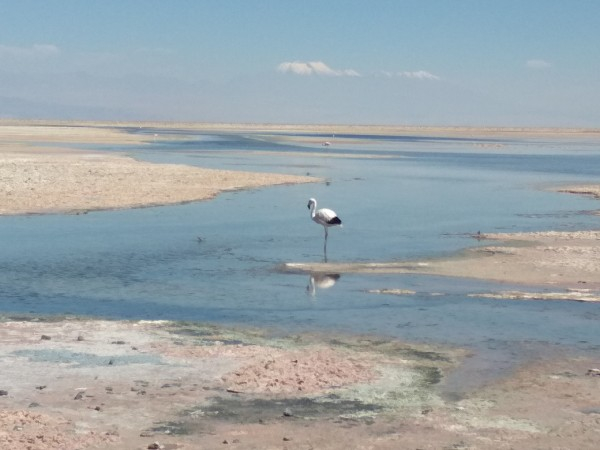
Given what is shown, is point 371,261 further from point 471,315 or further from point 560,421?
point 560,421

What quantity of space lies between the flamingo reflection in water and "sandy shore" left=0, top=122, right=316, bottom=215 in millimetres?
14569

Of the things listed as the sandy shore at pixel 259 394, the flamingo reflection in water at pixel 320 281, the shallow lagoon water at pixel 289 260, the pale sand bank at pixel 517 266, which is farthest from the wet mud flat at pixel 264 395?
the pale sand bank at pixel 517 266

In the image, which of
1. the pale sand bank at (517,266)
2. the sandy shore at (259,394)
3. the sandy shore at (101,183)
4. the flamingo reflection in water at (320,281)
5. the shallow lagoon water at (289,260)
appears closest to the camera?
the sandy shore at (259,394)

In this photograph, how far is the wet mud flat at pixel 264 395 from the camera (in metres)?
10.8

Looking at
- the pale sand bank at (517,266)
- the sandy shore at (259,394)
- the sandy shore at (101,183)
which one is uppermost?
the sandy shore at (101,183)

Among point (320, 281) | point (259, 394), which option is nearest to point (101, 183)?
point (320, 281)

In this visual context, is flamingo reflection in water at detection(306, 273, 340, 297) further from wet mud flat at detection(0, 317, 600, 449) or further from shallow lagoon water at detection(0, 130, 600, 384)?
wet mud flat at detection(0, 317, 600, 449)

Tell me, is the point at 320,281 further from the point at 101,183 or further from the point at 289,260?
the point at 101,183

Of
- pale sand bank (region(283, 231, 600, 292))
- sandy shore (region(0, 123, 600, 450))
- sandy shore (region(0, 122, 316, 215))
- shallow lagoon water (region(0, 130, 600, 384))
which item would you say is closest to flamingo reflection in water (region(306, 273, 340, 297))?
shallow lagoon water (region(0, 130, 600, 384))

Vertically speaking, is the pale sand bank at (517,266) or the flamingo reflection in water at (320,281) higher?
the pale sand bank at (517,266)

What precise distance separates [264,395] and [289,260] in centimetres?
1182

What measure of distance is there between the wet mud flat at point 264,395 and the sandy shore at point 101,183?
19527 millimetres

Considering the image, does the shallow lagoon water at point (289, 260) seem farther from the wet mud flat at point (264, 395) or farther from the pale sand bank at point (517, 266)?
the wet mud flat at point (264, 395)

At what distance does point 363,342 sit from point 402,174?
1748 inches
